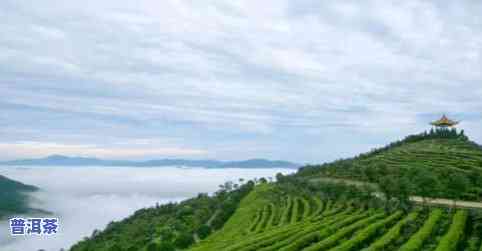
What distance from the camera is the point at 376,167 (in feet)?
273

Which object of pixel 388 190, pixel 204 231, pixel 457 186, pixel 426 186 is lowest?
pixel 204 231

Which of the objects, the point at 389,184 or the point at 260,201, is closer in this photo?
the point at 389,184

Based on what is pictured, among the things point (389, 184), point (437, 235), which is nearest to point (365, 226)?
point (437, 235)

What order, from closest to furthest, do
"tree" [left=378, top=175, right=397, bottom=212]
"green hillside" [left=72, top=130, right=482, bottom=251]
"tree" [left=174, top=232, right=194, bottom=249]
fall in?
"green hillside" [left=72, top=130, right=482, bottom=251] → "tree" [left=378, top=175, right=397, bottom=212] → "tree" [left=174, top=232, right=194, bottom=249]

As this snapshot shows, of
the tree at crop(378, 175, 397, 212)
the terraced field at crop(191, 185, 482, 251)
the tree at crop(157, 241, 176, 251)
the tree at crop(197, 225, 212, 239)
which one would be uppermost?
the tree at crop(378, 175, 397, 212)

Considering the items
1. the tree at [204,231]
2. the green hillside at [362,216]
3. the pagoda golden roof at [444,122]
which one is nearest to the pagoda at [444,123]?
the pagoda golden roof at [444,122]

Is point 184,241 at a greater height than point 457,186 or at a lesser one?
lesser

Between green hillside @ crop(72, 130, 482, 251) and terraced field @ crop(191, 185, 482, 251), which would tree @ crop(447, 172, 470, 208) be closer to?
green hillside @ crop(72, 130, 482, 251)

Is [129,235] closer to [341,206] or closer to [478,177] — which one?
[341,206]

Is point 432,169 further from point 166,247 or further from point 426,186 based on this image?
point 166,247

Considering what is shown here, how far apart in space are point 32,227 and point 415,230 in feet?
108

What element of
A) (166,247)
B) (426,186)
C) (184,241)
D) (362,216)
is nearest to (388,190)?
(426,186)

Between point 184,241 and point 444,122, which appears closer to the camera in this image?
point 184,241

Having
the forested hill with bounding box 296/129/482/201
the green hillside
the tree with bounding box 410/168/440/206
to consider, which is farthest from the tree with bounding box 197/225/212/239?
the tree with bounding box 410/168/440/206
